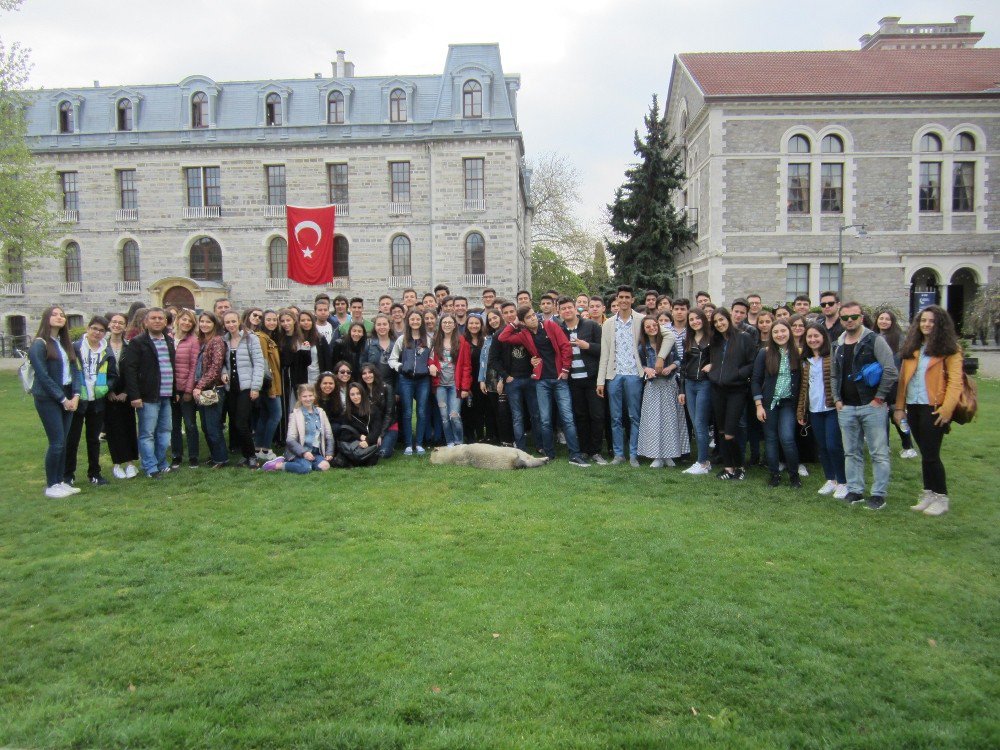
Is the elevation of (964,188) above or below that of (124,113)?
below

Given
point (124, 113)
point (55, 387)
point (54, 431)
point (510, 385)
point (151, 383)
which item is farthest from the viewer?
point (124, 113)

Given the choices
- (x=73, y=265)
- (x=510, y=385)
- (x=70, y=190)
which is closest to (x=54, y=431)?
(x=510, y=385)

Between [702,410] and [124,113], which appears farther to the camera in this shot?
Answer: [124,113]

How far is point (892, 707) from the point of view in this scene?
132 inches

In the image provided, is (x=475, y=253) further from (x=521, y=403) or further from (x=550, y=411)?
(x=550, y=411)

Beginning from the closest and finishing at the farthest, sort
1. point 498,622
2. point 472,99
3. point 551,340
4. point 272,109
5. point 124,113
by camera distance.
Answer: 1. point 498,622
2. point 551,340
3. point 472,99
4. point 272,109
5. point 124,113

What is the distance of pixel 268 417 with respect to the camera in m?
9.12

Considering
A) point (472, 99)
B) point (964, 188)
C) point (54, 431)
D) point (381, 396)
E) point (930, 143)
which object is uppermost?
point (472, 99)

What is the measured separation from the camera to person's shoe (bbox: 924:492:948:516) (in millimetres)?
6523

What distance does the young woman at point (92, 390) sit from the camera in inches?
301

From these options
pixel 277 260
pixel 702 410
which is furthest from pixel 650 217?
pixel 702 410

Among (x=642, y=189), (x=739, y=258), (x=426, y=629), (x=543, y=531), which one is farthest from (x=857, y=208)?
(x=426, y=629)

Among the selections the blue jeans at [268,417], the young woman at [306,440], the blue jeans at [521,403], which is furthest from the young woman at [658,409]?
the blue jeans at [268,417]

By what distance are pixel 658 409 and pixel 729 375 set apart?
1.12 metres
